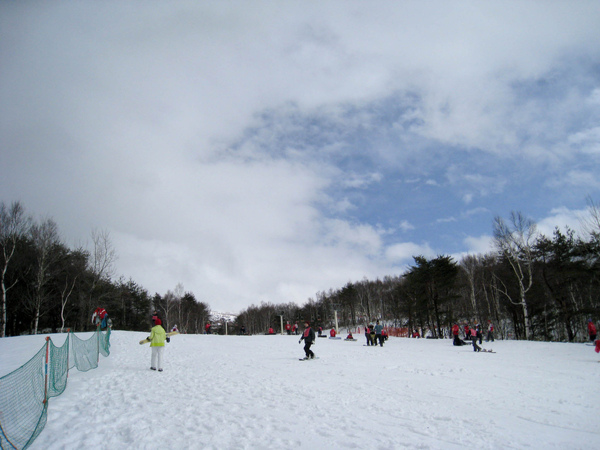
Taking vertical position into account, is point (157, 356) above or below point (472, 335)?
above

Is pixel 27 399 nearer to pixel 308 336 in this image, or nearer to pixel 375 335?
pixel 308 336

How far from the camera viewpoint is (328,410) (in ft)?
23.0

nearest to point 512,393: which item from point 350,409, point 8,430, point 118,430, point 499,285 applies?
point 350,409

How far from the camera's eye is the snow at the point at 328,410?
532 cm

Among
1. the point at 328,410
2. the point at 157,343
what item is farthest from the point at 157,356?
the point at 328,410

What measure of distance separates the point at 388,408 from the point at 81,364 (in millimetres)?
10843

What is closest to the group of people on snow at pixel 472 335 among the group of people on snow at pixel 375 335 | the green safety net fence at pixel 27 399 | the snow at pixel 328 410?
the group of people on snow at pixel 375 335

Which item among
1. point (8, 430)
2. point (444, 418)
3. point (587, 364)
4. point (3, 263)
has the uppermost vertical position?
point (3, 263)

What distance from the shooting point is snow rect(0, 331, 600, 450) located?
5320 millimetres

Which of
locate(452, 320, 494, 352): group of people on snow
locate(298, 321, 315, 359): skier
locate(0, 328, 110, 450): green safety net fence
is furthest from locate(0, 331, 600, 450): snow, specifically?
locate(452, 320, 494, 352): group of people on snow

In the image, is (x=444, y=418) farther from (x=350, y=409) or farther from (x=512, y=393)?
(x=512, y=393)

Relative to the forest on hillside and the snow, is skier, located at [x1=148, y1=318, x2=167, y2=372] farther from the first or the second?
the forest on hillside

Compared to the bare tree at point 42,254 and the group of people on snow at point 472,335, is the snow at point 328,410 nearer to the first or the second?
the group of people on snow at point 472,335

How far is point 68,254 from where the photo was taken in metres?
45.3
